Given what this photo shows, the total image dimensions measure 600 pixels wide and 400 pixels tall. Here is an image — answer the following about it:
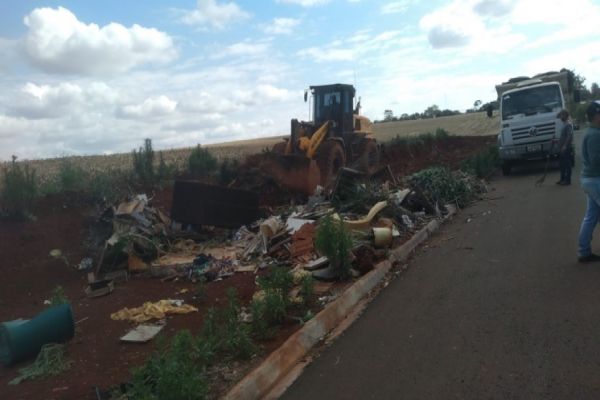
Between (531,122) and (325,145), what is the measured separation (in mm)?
6820

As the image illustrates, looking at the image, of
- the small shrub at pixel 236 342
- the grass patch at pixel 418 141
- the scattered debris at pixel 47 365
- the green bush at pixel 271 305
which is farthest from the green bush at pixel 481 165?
the scattered debris at pixel 47 365

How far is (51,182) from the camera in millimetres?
16688

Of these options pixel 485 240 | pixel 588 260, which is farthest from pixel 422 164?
pixel 588 260

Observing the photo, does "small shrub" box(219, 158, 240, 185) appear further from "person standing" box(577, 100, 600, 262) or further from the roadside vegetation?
"person standing" box(577, 100, 600, 262)

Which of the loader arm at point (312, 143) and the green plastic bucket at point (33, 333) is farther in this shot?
the loader arm at point (312, 143)

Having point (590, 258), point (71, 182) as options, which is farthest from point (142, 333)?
point (71, 182)

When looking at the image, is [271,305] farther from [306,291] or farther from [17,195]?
[17,195]

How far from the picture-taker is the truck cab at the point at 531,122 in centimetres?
1833

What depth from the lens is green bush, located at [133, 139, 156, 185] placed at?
18.3 m

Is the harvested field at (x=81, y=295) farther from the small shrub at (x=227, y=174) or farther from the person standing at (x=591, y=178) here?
the person standing at (x=591, y=178)

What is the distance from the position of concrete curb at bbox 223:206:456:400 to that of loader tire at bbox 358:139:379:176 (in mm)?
10213

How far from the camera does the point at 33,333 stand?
6.54 m

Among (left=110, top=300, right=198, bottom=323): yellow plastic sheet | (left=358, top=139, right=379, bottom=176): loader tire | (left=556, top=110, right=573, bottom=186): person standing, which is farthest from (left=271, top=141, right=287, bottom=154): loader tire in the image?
(left=110, top=300, right=198, bottom=323): yellow plastic sheet

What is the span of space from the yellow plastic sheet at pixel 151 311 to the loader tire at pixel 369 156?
11.8 meters
